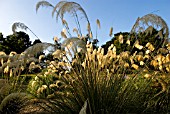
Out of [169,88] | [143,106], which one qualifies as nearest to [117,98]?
[143,106]

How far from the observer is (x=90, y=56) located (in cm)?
427

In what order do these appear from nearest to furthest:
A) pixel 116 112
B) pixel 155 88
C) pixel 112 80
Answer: pixel 116 112, pixel 112 80, pixel 155 88

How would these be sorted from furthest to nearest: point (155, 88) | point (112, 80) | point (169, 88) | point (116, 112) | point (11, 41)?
1. point (11, 41)
2. point (155, 88)
3. point (169, 88)
4. point (112, 80)
5. point (116, 112)

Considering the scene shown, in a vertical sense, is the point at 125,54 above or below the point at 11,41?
below

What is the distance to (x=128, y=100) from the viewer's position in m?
3.92

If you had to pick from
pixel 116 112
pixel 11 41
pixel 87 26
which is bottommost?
pixel 116 112

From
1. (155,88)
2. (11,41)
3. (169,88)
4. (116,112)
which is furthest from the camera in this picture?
(11,41)

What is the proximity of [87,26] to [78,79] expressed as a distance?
0.92 meters

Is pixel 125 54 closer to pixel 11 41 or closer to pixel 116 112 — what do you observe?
pixel 116 112

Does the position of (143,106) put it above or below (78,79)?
below

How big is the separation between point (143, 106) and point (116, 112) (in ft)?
1.76

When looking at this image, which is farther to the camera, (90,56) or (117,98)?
(90,56)

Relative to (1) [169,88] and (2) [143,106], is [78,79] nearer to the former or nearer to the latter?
(2) [143,106]

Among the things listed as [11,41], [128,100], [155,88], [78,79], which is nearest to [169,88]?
[155,88]
